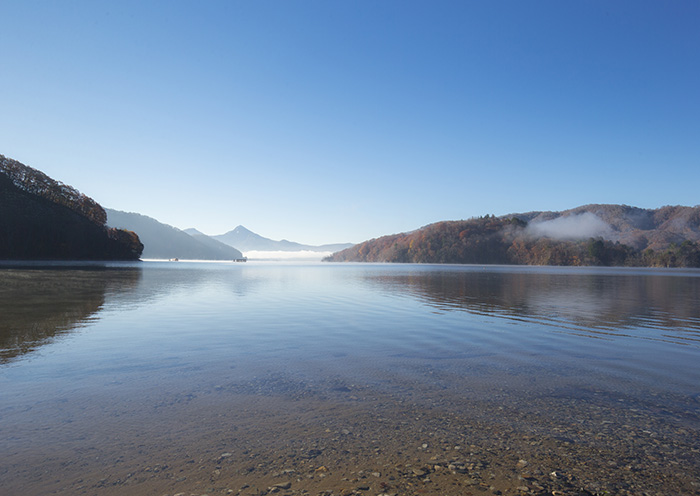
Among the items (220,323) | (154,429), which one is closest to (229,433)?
(154,429)

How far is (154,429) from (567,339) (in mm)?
15202

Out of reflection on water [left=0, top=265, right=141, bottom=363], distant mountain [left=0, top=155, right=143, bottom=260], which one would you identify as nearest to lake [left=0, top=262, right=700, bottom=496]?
reflection on water [left=0, top=265, right=141, bottom=363]

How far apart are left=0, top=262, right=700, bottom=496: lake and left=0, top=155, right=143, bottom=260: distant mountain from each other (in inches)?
5522

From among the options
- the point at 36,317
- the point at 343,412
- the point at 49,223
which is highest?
the point at 49,223

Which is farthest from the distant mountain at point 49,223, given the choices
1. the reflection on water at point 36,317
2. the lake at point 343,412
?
the lake at point 343,412

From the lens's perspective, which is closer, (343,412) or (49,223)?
(343,412)

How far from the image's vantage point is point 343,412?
7465 mm

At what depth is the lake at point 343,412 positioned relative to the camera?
5176 millimetres

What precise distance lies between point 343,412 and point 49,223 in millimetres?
160650

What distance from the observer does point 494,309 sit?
25.0 meters

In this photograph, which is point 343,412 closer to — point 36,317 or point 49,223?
point 36,317

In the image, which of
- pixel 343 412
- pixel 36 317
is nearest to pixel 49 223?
pixel 36 317

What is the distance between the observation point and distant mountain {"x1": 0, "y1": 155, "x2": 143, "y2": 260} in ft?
405

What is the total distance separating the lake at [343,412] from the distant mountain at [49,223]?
5522 inches
